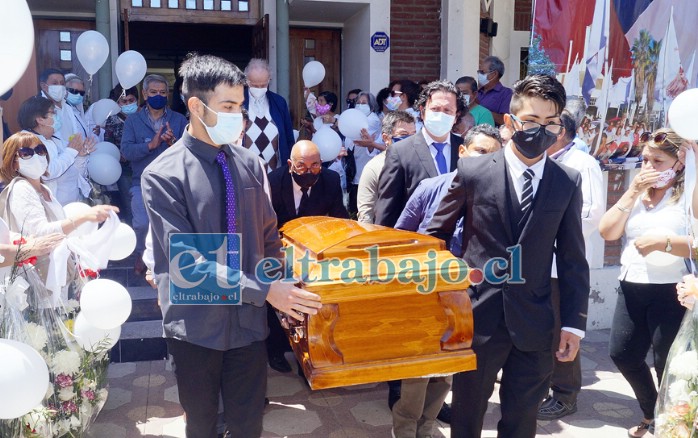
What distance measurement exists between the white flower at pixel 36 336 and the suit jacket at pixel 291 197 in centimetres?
162

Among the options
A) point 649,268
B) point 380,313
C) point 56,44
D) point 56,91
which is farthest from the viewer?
point 56,44

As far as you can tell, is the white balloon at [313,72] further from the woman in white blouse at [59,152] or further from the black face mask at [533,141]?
the black face mask at [533,141]

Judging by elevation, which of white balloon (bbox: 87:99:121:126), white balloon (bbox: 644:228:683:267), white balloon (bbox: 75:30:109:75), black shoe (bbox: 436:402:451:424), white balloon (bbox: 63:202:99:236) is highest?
white balloon (bbox: 75:30:109:75)

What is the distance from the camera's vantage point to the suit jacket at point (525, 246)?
8.57 feet

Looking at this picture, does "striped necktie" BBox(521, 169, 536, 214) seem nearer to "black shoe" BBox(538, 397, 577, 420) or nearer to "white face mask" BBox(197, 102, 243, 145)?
"white face mask" BBox(197, 102, 243, 145)

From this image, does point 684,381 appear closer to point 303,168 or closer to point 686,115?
point 686,115

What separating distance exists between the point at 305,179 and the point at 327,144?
4.63 ft

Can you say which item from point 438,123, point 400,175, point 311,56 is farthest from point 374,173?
point 311,56

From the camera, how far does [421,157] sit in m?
3.71

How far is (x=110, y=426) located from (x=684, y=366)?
3.06 meters

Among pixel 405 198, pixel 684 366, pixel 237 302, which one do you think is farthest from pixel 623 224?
pixel 237 302

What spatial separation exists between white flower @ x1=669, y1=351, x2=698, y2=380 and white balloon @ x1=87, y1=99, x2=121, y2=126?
5222 mm

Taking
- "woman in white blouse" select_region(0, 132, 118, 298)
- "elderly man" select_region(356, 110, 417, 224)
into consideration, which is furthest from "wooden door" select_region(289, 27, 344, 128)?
"woman in white blouse" select_region(0, 132, 118, 298)

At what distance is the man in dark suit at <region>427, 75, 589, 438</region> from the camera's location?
262 cm
